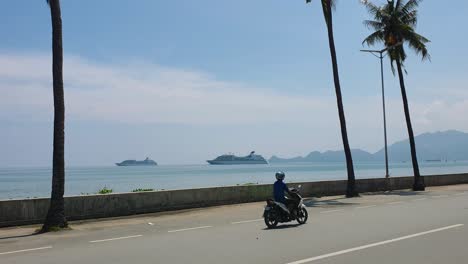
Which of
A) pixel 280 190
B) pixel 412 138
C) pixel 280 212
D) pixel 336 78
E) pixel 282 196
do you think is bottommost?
pixel 280 212

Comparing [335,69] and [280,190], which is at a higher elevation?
[335,69]

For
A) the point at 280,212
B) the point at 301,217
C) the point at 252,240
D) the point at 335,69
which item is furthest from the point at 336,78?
the point at 252,240

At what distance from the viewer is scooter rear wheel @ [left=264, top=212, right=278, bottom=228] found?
14.2m

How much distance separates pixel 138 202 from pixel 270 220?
6.21 m

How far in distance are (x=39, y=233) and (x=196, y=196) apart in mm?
7473

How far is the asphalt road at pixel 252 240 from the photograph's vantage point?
31.5 ft

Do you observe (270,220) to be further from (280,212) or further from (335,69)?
(335,69)

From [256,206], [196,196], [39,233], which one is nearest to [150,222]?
[39,233]

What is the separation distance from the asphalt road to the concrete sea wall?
721mm

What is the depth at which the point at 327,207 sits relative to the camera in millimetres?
20750

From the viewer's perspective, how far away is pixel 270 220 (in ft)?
46.6

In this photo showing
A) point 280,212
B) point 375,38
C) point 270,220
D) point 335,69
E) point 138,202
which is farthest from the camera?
point 375,38

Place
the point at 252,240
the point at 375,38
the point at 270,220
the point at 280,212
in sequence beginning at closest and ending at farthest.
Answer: the point at 252,240 < the point at 270,220 < the point at 280,212 < the point at 375,38

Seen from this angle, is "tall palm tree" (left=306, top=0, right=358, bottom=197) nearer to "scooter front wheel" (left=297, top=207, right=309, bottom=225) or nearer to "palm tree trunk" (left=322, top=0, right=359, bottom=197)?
"palm tree trunk" (left=322, top=0, right=359, bottom=197)
